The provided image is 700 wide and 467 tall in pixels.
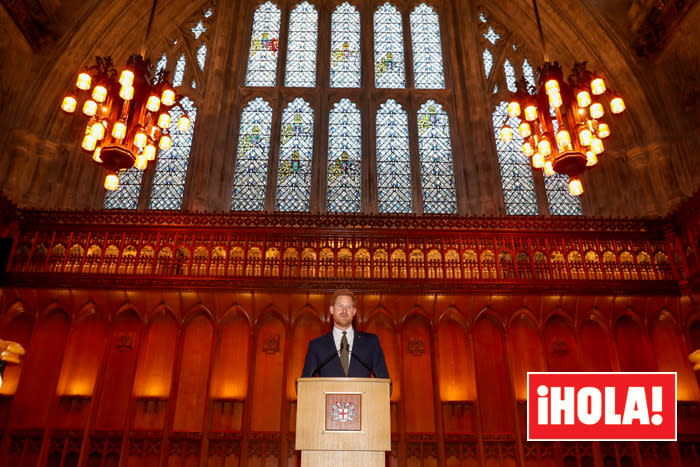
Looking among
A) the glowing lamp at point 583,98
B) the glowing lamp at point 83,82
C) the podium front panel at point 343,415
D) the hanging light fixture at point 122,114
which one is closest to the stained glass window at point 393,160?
the glowing lamp at point 583,98

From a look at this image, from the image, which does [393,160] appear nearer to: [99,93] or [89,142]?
A: [99,93]

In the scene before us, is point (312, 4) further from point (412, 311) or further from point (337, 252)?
point (412, 311)

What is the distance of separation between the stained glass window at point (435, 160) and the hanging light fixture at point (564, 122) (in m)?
3.40

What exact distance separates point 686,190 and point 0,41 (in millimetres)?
13674

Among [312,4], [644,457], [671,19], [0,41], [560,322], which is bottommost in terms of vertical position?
[644,457]

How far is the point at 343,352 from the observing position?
14.8 ft

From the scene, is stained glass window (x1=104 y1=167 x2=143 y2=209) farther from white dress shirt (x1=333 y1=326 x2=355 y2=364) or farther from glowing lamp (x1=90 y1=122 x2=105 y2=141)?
white dress shirt (x1=333 y1=326 x2=355 y2=364)

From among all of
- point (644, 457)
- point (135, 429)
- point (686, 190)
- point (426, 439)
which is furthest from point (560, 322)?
point (135, 429)

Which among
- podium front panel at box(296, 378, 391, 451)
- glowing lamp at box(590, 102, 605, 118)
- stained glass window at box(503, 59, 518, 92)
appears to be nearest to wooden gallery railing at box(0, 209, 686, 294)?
glowing lamp at box(590, 102, 605, 118)

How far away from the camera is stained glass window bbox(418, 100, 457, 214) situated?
11.8m

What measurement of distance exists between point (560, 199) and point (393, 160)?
390cm

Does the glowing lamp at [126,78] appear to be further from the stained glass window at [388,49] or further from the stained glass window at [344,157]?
the stained glass window at [388,49]

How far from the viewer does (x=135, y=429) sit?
7.76 meters

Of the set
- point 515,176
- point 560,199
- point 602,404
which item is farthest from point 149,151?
point 560,199
